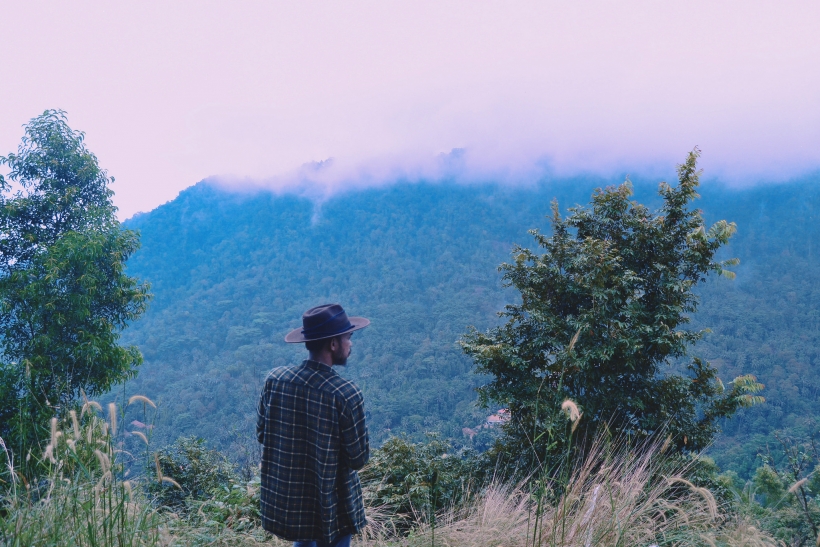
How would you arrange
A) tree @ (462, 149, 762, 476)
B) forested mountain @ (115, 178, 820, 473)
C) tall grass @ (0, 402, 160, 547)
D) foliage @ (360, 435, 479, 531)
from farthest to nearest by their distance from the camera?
1. forested mountain @ (115, 178, 820, 473)
2. tree @ (462, 149, 762, 476)
3. foliage @ (360, 435, 479, 531)
4. tall grass @ (0, 402, 160, 547)

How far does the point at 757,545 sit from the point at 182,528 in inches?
114

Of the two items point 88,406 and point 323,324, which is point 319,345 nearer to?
point 323,324

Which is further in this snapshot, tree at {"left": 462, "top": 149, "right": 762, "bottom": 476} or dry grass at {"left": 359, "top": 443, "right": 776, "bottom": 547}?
tree at {"left": 462, "top": 149, "right": 762, "bottom": 476}

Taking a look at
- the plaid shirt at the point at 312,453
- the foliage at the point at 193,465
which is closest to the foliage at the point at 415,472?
the foliage at the point at 193,465

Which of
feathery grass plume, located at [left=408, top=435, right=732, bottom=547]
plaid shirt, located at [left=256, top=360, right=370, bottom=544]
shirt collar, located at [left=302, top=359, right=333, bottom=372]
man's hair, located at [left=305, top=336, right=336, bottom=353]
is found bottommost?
feathery grass plume, located at [left=408, top=435, right=732, bottom=547]

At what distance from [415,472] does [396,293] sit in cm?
5722

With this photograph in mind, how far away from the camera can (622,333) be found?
700 centimetres

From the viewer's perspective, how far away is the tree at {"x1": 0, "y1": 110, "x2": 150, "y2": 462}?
799 cm

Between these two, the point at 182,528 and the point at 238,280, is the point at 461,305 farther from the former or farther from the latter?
the point at 182,528

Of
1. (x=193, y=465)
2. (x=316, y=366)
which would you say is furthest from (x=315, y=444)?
(x=193, y=465)

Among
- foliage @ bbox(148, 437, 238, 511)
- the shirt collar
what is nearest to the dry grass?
the shirt collar

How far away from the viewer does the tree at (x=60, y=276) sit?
7.99 metres

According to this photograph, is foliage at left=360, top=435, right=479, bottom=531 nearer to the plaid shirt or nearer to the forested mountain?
the forested mountain

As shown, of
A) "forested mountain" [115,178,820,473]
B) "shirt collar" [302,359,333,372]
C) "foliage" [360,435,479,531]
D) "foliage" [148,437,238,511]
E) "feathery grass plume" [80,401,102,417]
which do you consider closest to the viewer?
"feathery grass plume" [80,401,102,417]
